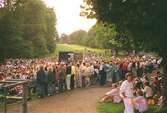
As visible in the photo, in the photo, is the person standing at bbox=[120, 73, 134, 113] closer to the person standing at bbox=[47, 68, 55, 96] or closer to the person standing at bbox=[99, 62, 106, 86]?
the person standing at bbox=[47, 68, 55, 96]

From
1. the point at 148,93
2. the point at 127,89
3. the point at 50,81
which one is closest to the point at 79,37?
the point at 50,81

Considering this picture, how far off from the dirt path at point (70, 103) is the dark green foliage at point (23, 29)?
29.6m

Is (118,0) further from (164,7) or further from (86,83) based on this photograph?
(86,83)

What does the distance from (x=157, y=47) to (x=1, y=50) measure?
4146cm

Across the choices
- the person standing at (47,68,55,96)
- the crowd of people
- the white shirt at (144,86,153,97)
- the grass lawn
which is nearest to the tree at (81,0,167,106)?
the grass lawn

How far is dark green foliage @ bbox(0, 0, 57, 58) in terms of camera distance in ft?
214

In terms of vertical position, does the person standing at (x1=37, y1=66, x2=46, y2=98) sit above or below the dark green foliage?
below

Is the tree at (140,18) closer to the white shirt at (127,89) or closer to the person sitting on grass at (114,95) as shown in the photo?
the white shirt at (127,89)

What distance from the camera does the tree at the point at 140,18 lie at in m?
20.1

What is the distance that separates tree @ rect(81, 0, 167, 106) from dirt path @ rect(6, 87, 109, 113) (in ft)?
13.3

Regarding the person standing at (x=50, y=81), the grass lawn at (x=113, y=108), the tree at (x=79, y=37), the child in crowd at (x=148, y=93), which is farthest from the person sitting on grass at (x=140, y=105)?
the tree at (x=79, y=37)

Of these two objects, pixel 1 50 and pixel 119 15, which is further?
pixel 1 50

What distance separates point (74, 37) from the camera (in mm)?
191000

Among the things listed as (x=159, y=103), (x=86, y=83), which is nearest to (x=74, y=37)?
(x=86, y=83)
